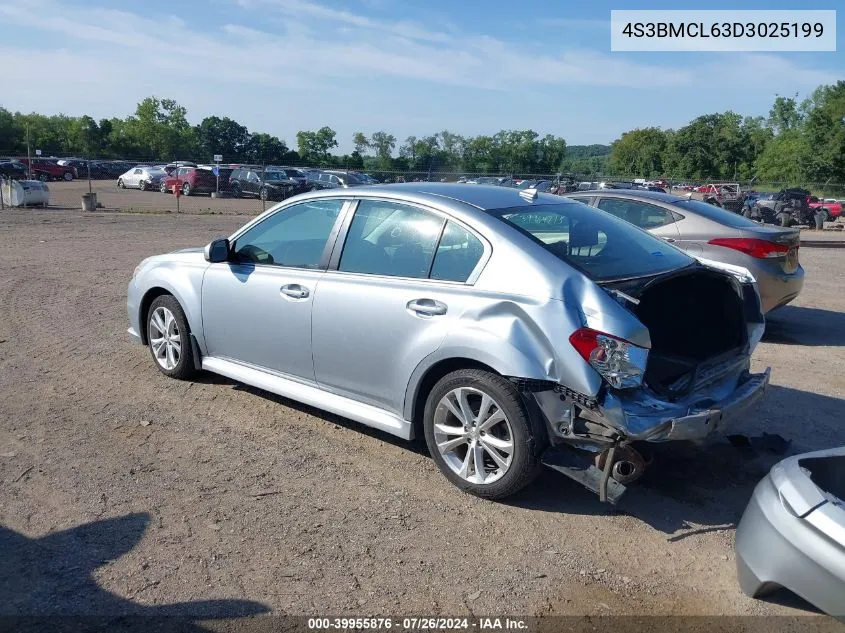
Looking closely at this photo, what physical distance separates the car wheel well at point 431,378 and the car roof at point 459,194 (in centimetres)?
97

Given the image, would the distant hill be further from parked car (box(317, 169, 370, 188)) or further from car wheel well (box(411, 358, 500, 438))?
car wheel well (box(411, 358, 500, 438))

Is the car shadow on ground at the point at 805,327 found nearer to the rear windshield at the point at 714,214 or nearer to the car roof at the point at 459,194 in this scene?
the rear windshield at the point at 714,214

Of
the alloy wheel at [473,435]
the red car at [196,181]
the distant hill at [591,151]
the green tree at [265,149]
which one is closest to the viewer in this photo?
the alloy wheel at [473,435]

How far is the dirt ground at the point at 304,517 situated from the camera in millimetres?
3318

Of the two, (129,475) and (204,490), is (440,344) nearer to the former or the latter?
(204,490)

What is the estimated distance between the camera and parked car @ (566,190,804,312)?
7.96 meters

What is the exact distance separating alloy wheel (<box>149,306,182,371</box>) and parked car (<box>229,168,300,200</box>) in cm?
2805

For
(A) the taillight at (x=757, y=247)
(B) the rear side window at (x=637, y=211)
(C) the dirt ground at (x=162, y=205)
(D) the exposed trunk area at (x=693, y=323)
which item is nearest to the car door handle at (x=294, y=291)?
(D) the exposed trunk area at (x=693, y=323)

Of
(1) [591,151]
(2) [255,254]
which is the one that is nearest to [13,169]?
(2) [255,254]

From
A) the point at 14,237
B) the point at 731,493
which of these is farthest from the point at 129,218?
the point at 731,493

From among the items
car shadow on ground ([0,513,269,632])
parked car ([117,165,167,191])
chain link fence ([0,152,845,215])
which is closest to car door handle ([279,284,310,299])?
car shadow on ground ([0,513,269,632])

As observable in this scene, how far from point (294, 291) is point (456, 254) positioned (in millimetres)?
1209

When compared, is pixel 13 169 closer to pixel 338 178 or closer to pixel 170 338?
pixel 338 178

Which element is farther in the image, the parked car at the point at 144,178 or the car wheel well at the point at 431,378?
the parked car at the point at 144,178
